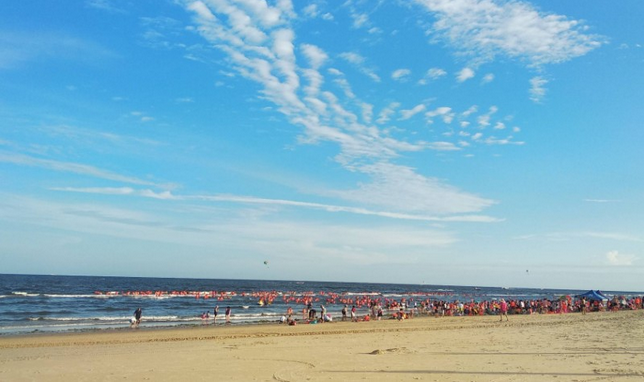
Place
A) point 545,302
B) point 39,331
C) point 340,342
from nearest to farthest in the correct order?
point 340,342
point 39,331
point 545,302

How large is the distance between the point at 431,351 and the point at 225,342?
848cm

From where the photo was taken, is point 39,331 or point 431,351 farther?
point 39,331

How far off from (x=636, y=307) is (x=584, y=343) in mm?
37903

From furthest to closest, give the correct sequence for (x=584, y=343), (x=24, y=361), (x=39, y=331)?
(x=39, y=331) < (x=584, y=343) < (x=24, y=361)

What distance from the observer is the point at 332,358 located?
45.9 feet

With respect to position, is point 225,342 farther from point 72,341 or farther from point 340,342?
point 72,341

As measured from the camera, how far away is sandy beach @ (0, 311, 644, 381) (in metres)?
11.3

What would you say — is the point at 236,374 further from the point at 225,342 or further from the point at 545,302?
the point at 545,302

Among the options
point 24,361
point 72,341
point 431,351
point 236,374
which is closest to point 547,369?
point 431,351

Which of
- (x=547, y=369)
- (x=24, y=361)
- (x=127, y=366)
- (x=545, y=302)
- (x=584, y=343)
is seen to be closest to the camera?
(x=547, y=369)

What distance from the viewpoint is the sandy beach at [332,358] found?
1127 centimetres

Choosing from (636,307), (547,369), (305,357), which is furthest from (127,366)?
(636,307)

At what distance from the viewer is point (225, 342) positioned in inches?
743

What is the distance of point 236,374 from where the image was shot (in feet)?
38.2
